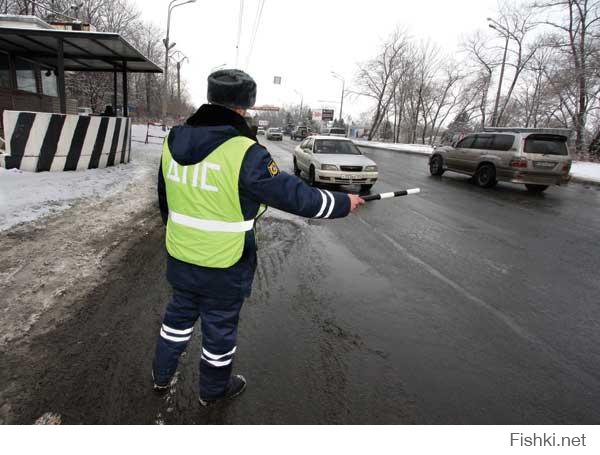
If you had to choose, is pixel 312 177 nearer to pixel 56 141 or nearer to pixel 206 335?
pixel 56 141

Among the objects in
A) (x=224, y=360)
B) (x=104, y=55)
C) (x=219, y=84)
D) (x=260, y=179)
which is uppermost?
(x=104, y=55)

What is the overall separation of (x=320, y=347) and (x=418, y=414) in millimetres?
863

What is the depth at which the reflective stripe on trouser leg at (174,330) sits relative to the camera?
6.76 feet

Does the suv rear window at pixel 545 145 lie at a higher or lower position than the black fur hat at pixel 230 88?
higher

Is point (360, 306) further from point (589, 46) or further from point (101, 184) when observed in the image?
point (589, 46)

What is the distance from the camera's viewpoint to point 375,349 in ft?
9.27

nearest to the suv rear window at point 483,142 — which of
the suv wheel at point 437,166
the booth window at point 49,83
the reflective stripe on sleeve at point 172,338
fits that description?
the suv wheel at point 437,166

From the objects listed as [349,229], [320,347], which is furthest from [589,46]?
[320,347]

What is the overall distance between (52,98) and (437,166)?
16.5 metres

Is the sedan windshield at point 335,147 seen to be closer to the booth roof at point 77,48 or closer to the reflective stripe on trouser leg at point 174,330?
the booth roof at point 77,48

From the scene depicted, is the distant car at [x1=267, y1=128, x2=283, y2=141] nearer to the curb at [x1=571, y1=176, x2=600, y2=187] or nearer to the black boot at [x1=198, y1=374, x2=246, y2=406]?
the curb at [x1=571, y1=176, x2=600, y2=187]

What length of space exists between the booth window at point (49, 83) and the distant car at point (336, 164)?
461 inches

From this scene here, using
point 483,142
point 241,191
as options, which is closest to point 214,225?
point 241,191

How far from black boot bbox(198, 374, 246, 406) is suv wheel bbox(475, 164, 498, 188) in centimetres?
1175
